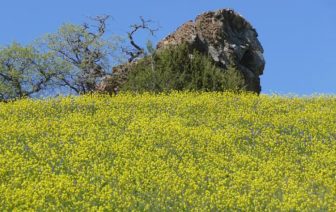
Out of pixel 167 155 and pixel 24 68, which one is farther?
pixel 24 68

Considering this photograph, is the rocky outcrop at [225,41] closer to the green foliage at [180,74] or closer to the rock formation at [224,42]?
the rock formation at [224,42]

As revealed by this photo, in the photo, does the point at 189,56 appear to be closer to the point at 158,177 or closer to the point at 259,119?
the point at 259,119

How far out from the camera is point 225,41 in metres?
42.2

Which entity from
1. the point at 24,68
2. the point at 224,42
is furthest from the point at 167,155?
the point at 24,68

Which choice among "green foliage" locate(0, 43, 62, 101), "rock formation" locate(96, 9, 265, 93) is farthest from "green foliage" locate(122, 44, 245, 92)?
"green foliage" locate(0, 43, 62, 101)

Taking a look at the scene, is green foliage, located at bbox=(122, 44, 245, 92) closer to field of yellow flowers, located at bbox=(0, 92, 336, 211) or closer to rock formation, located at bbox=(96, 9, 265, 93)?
rock formation, located at bbox=(96, 9, 265, 93)

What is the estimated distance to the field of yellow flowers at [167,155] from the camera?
15727mm

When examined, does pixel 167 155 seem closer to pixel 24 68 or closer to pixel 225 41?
pixel 225 41

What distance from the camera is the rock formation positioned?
41469 millimetres

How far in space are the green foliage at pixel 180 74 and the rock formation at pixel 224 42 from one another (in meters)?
0.94

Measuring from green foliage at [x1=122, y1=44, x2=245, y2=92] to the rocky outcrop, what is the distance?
3.18 ft

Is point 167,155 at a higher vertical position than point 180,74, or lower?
lower

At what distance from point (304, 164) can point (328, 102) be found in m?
13.0

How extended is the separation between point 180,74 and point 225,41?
421 cm
